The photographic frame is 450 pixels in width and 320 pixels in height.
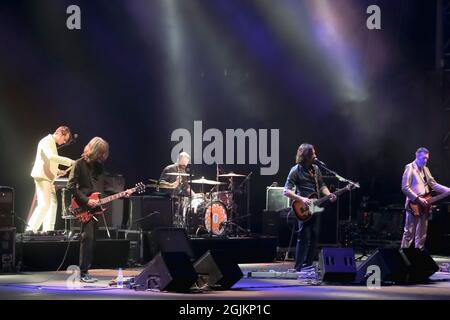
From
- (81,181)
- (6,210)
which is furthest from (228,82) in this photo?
(81,181)

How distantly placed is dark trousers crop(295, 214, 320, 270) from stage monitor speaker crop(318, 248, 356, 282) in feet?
3.43

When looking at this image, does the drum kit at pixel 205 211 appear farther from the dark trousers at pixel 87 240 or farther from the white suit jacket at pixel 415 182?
the dark trousers at pixel 87 240

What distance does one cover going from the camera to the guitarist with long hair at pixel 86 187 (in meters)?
10.1

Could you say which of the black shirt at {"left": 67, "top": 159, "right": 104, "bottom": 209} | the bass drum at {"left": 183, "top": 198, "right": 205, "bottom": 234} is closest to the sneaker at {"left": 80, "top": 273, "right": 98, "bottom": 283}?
the black shirt at {"left": 67, "top": 159, "right": 104, "bottom": 209}

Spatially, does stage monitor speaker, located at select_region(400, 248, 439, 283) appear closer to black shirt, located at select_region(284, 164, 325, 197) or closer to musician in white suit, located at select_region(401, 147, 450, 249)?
black shirt, located at select_region(284, 164, 325, 197)

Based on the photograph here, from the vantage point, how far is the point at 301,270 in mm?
11352

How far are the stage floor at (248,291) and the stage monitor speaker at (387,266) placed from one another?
0.22m

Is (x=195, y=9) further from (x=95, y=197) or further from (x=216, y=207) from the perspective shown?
(x=95, y=197)

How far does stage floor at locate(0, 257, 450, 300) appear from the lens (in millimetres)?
8836

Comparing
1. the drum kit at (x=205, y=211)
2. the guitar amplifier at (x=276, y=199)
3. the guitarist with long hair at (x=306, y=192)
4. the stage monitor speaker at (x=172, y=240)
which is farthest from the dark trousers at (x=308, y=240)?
the guitar amplifier at (x=276, y=199)

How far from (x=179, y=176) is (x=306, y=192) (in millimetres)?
4459

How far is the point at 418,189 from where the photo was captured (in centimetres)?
1312
